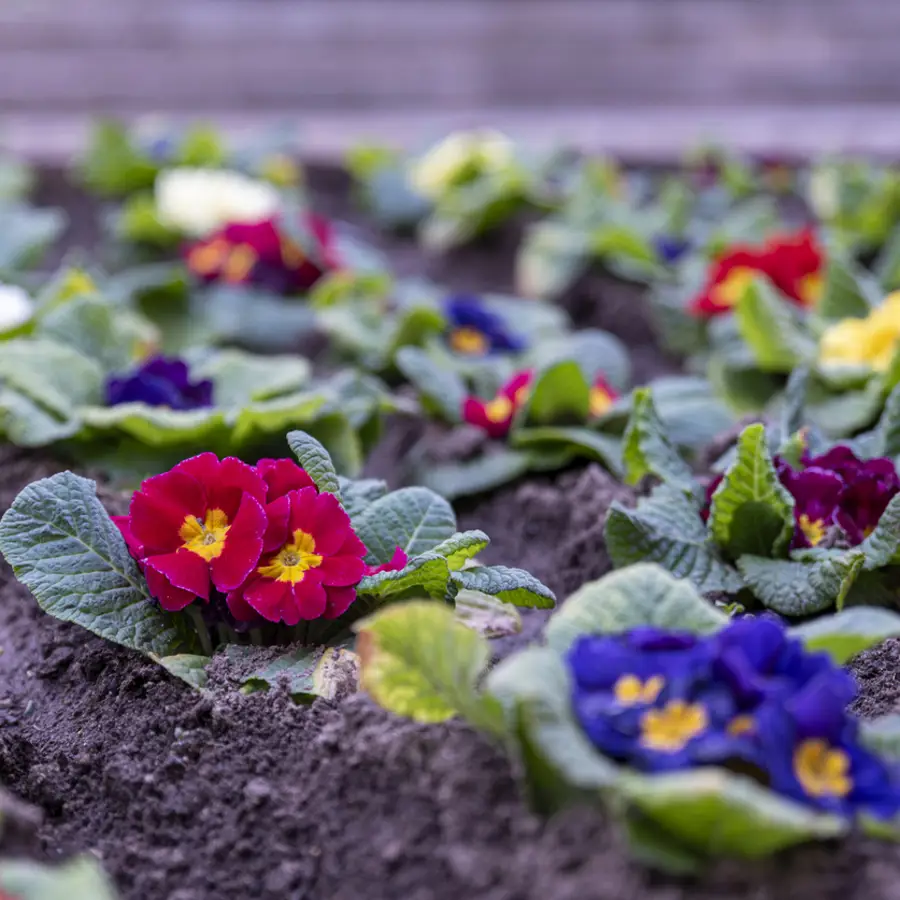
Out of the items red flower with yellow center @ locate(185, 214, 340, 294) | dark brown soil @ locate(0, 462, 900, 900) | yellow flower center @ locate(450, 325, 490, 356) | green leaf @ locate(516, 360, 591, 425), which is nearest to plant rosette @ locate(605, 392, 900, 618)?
dark brown soil @ locate(0, 462, 900, 900)

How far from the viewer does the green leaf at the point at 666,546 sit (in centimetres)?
180

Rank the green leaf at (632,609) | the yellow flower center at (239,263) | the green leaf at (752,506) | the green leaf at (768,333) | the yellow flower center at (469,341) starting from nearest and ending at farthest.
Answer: the green leaf at (632,609) < the green leaf at (752,506) < the green leaf at (768,333) < the yellow flower center at (469,341) < the yellow flower center at (239,263)

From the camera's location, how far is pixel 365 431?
233cm

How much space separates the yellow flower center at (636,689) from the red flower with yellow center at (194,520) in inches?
21.8

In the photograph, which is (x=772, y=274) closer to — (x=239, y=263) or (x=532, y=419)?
(x=532, y=419)

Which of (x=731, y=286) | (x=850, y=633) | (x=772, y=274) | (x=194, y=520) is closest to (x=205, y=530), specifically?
(x=194, y=520)

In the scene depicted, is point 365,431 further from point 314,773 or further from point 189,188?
point 189,188

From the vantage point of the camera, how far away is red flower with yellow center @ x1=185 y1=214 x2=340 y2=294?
3336 millimetres

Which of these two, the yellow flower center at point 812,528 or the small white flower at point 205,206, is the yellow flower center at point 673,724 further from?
the small white flower at point 205,206

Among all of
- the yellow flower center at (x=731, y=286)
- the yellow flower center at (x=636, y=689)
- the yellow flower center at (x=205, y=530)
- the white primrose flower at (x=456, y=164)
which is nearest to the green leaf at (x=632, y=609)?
the yellow flower center at (x=636, y=689)

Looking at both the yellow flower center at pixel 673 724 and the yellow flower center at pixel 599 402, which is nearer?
the yellow flower center at pixel 673 724

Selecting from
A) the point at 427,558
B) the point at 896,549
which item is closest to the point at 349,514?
the point at 427,558

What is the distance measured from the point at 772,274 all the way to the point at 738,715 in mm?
2092

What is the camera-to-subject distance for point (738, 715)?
1.18m
